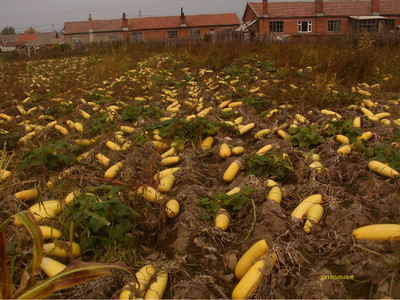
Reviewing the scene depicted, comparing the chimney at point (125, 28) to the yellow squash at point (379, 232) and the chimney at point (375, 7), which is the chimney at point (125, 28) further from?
the yellow squash at point (379, 232)

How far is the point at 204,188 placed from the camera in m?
3.12

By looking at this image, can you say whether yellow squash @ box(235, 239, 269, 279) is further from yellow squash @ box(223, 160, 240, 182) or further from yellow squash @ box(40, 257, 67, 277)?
yellow squash @ box(223, 160, 240, 182)

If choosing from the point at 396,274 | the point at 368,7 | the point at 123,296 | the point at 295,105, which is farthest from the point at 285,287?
the point at 368,7

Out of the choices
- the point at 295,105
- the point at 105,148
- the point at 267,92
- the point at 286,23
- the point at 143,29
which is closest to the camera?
the point at 105,148

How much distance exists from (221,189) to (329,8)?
139 feet

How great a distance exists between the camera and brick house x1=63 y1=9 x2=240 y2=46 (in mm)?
44344

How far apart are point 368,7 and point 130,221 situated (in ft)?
148

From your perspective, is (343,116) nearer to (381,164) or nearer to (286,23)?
(381,164)

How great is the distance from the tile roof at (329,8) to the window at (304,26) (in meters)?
0.90

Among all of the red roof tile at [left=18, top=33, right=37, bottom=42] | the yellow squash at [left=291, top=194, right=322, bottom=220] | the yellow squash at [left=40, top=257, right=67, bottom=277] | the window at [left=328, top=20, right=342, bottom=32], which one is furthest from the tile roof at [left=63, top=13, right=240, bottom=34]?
the yellow squash at [left=40, top=257, right=67, bottom=277]

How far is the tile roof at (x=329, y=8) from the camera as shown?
125 ft

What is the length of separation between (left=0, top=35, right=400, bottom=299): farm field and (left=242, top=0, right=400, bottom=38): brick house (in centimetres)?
3458
